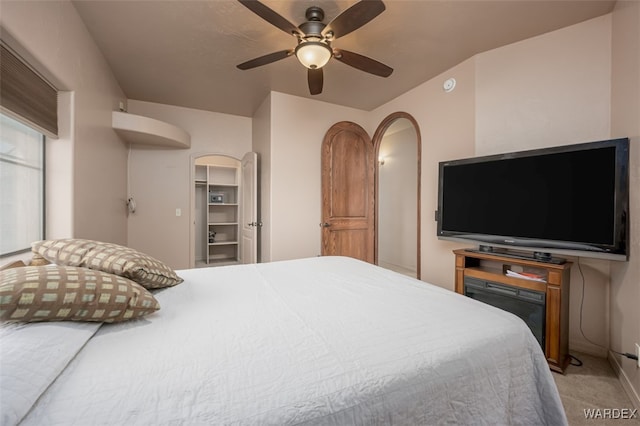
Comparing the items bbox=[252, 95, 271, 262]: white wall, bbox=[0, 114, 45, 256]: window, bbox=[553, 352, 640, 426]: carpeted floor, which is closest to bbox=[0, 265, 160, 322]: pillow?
bbox=[0, 114, 45, 256]: window

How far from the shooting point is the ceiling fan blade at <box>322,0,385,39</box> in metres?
1.55

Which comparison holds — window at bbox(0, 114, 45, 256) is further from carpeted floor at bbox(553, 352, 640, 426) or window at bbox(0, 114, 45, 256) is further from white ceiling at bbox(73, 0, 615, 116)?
carpeted floor at bbox(553, 352, 640, 426)

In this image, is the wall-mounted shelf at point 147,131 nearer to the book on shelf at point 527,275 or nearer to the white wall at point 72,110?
the white wall at point 72,110

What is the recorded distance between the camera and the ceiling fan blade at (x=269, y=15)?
1560mm

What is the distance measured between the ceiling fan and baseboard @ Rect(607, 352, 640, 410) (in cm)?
270

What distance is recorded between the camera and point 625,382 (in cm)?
171

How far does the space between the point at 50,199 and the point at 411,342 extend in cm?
257

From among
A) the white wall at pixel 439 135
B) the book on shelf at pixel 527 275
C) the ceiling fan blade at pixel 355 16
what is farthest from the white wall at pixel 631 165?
the ceiling fan blade at pixel 355 16

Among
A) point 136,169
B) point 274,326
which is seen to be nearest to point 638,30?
point 274,326

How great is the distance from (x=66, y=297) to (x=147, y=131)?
117 inches

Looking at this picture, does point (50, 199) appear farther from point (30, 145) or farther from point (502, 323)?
point (502, 323)

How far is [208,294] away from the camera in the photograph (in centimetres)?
140

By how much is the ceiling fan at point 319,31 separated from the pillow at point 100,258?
152 centimetres

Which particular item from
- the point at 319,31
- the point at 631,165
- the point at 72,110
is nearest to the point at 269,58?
the point at 319,31
